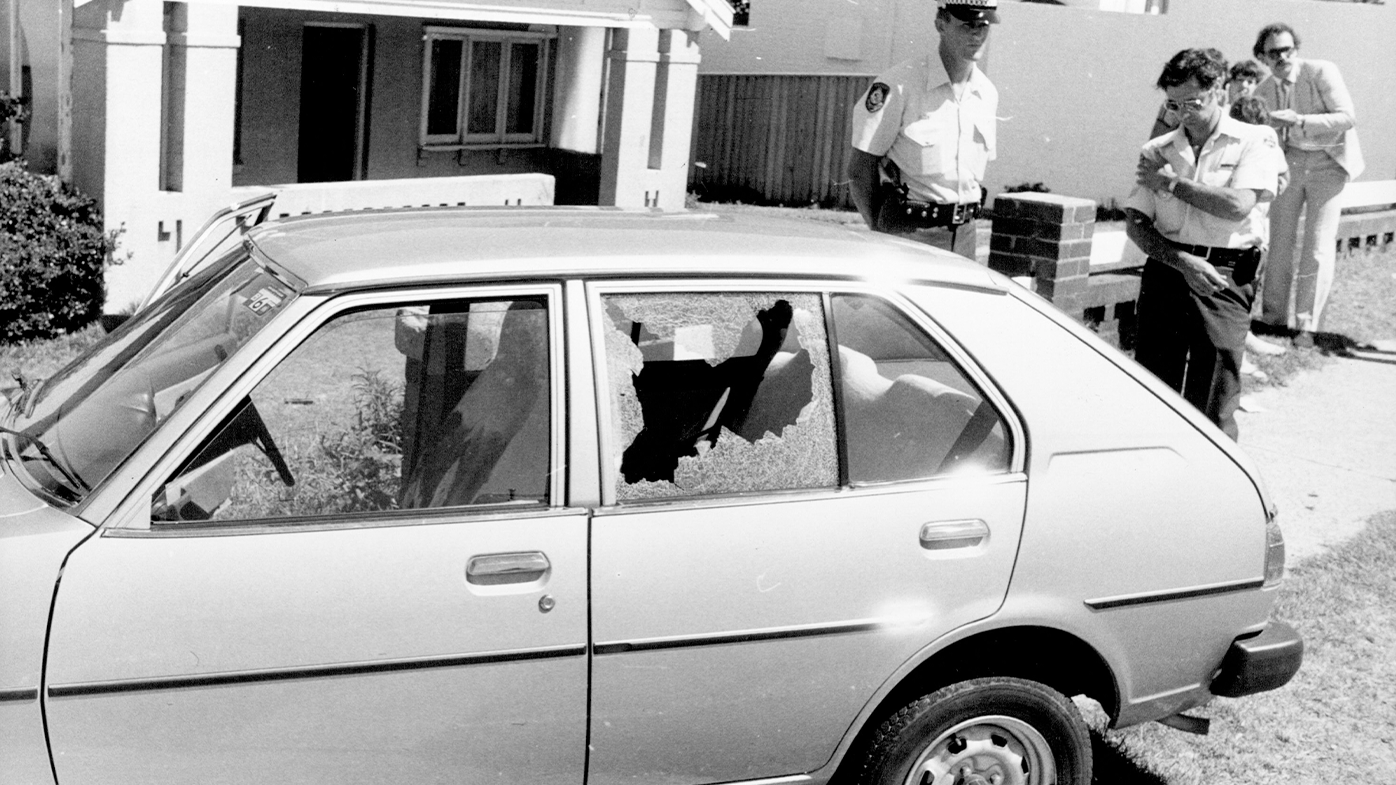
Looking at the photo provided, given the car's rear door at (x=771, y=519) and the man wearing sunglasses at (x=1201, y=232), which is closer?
the car's rear door at (x=771, y=519)

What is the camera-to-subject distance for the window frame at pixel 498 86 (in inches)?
574

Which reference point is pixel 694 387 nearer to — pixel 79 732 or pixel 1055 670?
pixel 1055 670

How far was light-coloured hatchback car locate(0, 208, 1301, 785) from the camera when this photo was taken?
10.1ft

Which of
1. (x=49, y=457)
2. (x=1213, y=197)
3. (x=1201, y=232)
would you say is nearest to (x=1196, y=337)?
(x=1201, y=232)

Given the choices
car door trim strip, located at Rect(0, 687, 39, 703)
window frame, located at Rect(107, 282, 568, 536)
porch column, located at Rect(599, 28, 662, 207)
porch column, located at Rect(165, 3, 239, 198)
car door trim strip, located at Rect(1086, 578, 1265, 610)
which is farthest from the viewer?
porch column, located at Rect(599, 28, 662, 207)

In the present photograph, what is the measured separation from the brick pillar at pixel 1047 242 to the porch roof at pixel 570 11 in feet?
16.2

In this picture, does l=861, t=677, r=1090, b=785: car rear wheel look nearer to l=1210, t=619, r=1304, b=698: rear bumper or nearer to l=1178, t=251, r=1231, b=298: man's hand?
l=1210, t=619, r=1304, b=698: rear bumper

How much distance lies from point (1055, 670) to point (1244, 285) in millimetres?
3478

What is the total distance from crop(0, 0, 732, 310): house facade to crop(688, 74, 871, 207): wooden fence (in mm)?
6300

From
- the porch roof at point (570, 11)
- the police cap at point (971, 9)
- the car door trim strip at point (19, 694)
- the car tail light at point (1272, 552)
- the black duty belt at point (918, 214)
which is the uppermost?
the porch roof at point (570, 11)

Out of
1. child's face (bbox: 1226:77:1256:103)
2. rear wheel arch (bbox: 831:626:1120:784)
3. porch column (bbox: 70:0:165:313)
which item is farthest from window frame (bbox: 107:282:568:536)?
porch column (bbox: 70:0:165:313)

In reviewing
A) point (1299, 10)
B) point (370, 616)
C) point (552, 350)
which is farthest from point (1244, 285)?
point (1299, 10)

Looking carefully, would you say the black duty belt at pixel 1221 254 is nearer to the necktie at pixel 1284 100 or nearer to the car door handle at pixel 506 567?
the necktie at pixel 1284 100

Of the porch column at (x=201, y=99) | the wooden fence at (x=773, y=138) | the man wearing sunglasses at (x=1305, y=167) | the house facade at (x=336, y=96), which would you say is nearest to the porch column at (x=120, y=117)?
the house facade at (x=336, y=96)
